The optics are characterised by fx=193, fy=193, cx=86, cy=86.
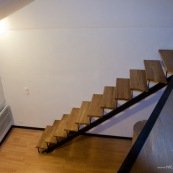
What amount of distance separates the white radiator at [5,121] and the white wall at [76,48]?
0.99ft

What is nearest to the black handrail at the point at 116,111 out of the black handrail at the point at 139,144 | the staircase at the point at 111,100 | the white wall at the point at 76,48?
the staircase at the point at 111,100

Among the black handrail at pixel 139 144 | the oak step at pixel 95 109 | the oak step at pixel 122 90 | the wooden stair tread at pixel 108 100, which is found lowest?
the oak step at pixel 95 109

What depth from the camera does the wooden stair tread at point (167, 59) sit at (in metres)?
2.35

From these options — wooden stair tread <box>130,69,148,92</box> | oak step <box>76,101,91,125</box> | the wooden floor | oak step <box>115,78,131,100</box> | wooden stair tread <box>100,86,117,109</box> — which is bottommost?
the wooden floor

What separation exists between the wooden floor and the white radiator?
162 millimetres

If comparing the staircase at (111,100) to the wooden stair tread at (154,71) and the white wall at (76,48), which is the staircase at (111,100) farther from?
the white wall at (76,48)

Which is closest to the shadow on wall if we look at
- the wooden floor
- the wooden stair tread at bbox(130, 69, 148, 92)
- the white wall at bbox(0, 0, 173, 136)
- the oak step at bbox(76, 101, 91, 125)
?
the white wall at bbox(0, 0, 173, 136)

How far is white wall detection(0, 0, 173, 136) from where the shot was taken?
2.84 metres

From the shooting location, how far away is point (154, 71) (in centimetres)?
269

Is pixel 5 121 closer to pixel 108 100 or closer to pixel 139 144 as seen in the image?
pixel 108 100

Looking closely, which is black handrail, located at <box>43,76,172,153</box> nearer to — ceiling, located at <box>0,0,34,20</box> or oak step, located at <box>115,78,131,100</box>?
oak step, located at <box>115,78,131,100</box>

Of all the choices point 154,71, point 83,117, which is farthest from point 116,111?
point 154,71

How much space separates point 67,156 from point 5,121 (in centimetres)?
148

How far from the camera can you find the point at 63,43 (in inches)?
125
